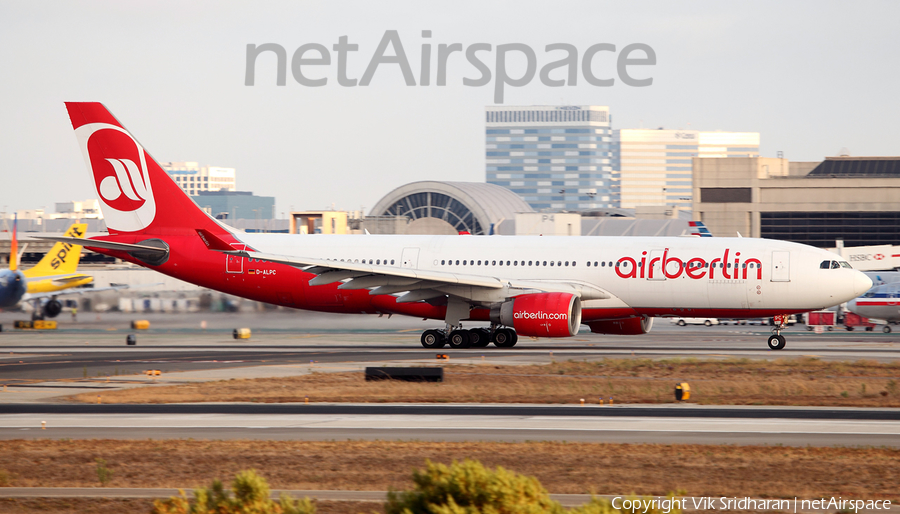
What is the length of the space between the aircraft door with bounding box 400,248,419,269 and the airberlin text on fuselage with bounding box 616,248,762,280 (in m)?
8.06

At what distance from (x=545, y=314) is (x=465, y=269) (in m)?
4.88

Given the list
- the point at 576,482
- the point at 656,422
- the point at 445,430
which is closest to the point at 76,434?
the point at 445,430

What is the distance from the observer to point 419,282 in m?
34.7

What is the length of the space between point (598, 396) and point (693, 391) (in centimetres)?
259

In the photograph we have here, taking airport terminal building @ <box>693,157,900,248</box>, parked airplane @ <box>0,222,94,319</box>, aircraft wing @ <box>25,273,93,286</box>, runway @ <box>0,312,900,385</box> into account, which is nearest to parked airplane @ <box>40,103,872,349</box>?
runway @ <box>0,312,900,385</box>

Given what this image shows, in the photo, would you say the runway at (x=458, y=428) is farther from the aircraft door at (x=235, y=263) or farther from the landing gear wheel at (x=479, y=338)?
the aircraft door at (x=235, y=263)

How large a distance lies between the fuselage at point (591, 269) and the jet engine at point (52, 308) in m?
18.0

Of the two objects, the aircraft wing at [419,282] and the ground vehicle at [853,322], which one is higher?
the aircraft wing at [419,282]

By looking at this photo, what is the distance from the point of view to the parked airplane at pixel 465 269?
34344mm

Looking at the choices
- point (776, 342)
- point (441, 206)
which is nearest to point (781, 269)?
point (776, 342)

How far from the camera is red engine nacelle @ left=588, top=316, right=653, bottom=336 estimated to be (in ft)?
121

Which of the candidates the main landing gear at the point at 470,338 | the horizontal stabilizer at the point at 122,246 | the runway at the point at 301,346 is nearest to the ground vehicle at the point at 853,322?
the runway at the point at 301,346

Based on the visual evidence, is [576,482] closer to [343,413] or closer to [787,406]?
[343,413]

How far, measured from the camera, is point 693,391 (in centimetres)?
2316
